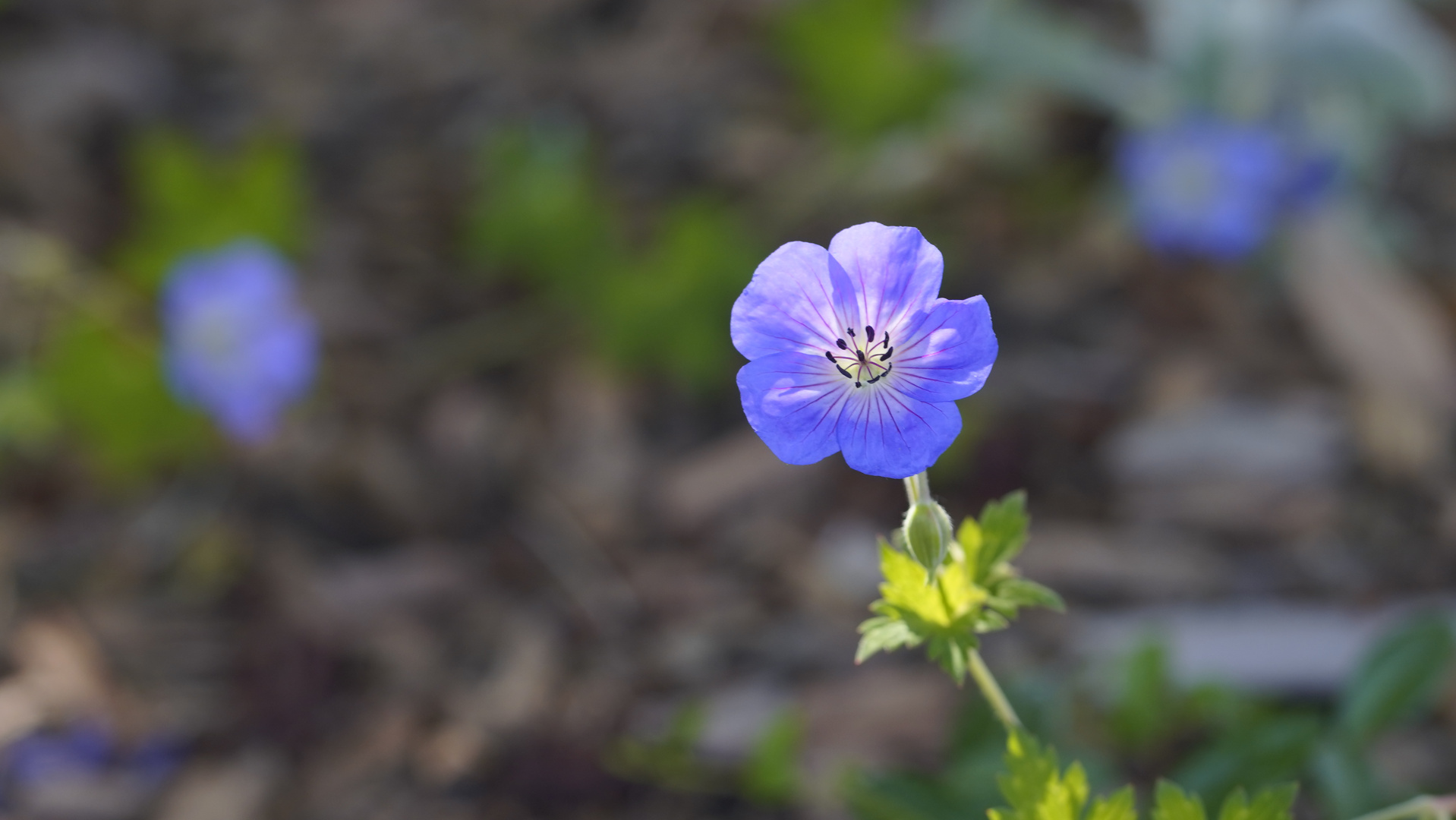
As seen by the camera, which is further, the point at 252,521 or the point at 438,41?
the point at 438,41

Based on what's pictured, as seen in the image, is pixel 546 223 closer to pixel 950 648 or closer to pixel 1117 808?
pixel 950 648

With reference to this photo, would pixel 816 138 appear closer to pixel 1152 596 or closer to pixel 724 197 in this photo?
pixel 724 197

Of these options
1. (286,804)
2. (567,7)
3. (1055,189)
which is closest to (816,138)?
(1055,189)

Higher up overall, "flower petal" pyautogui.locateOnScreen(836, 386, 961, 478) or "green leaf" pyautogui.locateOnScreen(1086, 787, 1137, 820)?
"flower petal" pyautogui.locateOnScreen(836, 386, 961, 478)

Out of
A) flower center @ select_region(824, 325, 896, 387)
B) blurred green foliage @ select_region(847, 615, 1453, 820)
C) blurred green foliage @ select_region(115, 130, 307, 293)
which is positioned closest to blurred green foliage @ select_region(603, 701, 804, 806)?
blurred green foliage @ select_region(847, 615, 1453, 820)

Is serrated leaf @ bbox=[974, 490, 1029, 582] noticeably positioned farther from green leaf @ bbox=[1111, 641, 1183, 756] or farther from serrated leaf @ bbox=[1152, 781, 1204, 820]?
green leaf @ bbox=[1111, 641, 1183, 756]

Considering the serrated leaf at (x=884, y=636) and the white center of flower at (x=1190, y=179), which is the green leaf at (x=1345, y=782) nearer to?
the serrated leaf at (x=884, y=636)

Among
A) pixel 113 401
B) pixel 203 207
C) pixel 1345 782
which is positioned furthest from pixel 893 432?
pixel 203 207
